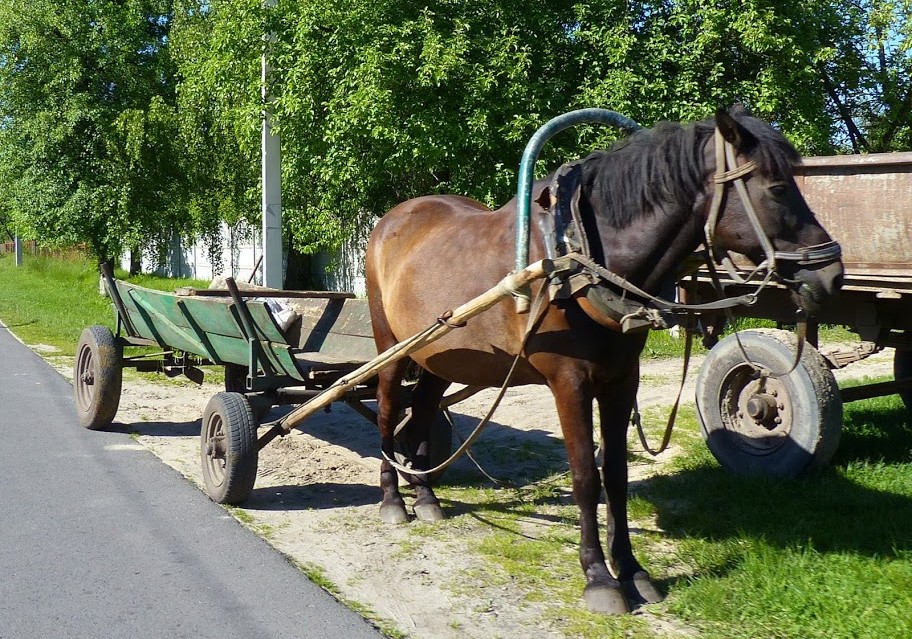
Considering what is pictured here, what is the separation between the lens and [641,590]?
4117mm

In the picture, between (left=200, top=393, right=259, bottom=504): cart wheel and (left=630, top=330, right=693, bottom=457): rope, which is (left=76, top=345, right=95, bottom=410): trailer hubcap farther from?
(left=630, top=330, right=693, bottom=457): rope

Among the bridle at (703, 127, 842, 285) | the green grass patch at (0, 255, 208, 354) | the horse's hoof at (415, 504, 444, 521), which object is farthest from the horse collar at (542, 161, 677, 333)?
the green grass patch at (0, 255, 208, 354)

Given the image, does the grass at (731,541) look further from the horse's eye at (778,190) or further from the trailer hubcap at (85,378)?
the trailer hubcap at (85,378)

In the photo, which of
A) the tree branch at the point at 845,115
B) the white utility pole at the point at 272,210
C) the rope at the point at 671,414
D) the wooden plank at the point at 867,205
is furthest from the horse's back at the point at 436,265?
the tree branch at the point at 845,115

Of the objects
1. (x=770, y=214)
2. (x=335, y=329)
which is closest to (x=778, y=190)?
(x=770, y=214)

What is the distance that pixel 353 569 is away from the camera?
4590mm

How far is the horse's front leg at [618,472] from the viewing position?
4.19 metres

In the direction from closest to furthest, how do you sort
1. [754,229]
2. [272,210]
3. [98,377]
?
1. [754,229]
2. [98,377]
3. [272,210]

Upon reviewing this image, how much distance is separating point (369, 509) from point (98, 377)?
125 inches

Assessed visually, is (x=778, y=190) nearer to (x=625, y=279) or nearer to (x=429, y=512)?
(x=625, y=279)

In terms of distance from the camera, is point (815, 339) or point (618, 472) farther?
point (815, 339)

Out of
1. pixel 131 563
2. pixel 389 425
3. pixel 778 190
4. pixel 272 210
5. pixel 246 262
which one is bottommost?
pixel 131 563

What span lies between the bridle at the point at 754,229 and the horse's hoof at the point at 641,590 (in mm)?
1495

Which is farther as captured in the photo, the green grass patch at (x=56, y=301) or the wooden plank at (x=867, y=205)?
the green grass patch at (x=56, y=301)
